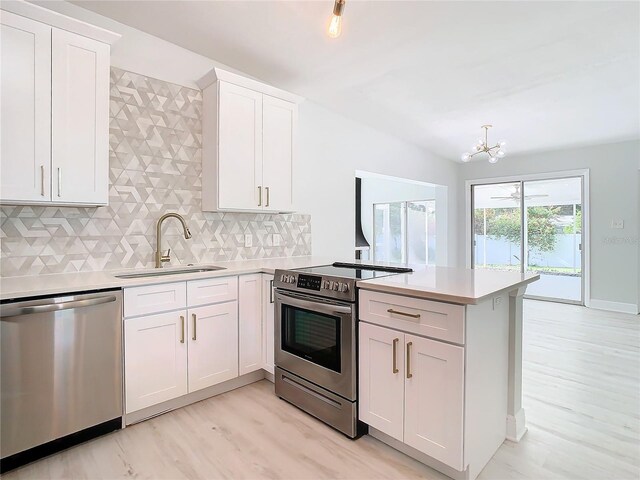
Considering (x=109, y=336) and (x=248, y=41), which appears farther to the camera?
(x=248, y=41)

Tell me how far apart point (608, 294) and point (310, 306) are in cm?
554

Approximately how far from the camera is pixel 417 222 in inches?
310

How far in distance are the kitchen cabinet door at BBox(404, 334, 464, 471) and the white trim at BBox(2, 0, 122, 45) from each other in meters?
2.57

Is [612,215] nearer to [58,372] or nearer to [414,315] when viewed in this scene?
[414,315]

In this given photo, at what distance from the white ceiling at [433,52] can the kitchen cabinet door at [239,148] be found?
0.44 meters

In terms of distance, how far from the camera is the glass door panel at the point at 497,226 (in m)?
6.36

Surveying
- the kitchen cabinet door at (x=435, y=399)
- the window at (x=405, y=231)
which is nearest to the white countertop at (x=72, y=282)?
the kitchen cabinet door at (x=435, y=399)

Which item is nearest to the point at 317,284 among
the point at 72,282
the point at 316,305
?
the point at 316,305

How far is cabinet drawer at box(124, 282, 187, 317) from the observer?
2.07 metres

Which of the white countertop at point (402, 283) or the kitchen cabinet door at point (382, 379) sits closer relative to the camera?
the white countertop at point (402, 283)

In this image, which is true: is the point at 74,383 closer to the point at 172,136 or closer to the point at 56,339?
the point at 56,339

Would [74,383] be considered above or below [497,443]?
above

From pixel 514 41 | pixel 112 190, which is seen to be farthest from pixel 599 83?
pixel 112 190

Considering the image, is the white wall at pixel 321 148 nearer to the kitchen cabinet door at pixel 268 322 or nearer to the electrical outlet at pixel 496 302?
the kitchen cabinet door at pixel 268 322
